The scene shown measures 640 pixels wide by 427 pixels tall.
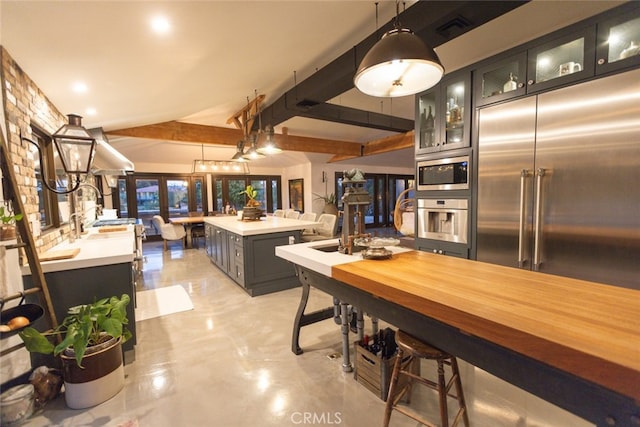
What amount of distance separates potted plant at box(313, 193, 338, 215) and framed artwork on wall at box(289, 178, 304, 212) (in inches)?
27.4

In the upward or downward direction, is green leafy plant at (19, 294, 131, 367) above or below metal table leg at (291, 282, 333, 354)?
above

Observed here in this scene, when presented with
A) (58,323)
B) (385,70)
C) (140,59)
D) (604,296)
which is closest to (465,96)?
(385,70)

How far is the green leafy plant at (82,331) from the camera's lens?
169 centimetres

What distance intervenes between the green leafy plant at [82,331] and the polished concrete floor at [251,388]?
40 centimetres

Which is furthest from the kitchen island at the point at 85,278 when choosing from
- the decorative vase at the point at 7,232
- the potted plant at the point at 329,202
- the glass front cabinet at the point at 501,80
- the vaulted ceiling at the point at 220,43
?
the potted plant at the point at 329,202

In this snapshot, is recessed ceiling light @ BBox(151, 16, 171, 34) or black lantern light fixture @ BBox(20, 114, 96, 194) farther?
black lantern light fixture @ BBox(20, 114, 96, 194)

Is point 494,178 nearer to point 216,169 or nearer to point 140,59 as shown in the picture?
point 140,59

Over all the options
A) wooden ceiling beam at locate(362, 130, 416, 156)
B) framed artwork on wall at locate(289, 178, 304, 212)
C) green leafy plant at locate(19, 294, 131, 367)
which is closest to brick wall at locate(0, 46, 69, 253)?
green leafy plant at locate(19, 294, 131, 367)

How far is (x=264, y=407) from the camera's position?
5.94 ft

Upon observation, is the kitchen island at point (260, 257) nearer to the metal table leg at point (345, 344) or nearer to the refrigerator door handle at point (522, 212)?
the metal table leg at point (345, 344)

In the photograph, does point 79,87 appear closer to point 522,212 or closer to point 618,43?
point 522,212

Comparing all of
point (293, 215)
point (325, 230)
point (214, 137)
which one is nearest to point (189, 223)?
point (214, 137)

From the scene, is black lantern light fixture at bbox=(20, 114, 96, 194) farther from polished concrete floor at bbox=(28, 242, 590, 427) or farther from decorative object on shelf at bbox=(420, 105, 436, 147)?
decorative object on shelf at bbox=(420, 105, 436, 147)

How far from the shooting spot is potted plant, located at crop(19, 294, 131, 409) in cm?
171
